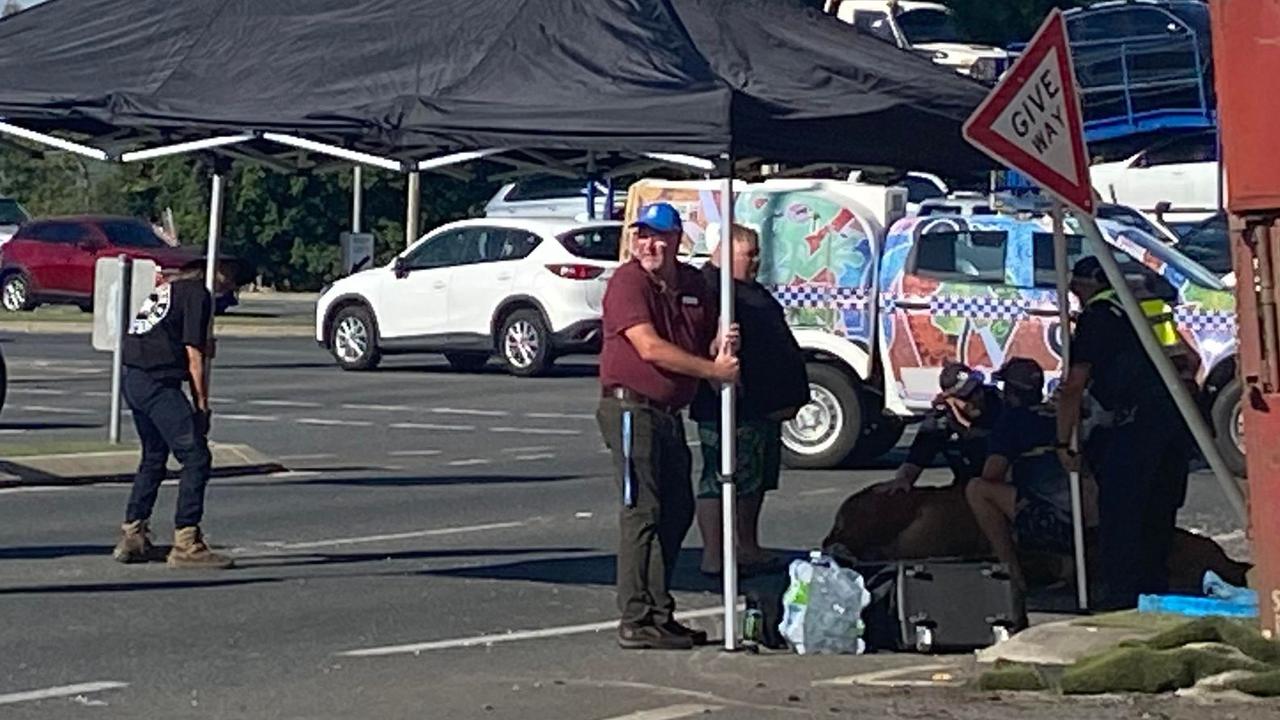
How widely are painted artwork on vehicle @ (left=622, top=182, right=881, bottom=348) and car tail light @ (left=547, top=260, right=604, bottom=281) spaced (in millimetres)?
9183

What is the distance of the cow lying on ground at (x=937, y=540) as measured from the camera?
40.8 ft

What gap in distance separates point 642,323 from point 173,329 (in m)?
3.39

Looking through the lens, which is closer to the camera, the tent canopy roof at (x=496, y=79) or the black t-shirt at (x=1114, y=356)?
the tent canopy roof at (x=496, y=79)

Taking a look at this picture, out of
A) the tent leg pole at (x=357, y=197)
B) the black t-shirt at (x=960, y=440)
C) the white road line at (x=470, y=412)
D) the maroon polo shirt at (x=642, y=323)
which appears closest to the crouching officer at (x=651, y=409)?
the maroon polo shirt at (x=642, y=323)

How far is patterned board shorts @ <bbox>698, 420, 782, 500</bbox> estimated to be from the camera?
13359mm

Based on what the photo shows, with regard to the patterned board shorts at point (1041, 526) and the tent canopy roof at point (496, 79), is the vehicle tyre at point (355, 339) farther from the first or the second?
the patterned board shorts at point (1041, 526)

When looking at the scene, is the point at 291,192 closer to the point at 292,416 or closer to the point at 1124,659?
the point at 292,416

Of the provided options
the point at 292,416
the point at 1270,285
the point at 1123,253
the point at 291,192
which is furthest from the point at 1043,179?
the point at 291,192

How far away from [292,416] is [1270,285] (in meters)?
15.2

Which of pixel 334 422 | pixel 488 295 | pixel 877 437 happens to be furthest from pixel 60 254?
pixel 877 437

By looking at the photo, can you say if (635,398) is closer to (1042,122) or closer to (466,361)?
(1042,122)

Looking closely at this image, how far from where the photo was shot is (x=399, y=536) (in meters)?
15.0

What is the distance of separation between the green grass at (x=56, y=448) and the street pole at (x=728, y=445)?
29.1 ft

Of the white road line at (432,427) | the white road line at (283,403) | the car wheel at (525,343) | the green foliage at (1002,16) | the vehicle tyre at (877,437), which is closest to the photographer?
the vehicle tyre at (877,437)
